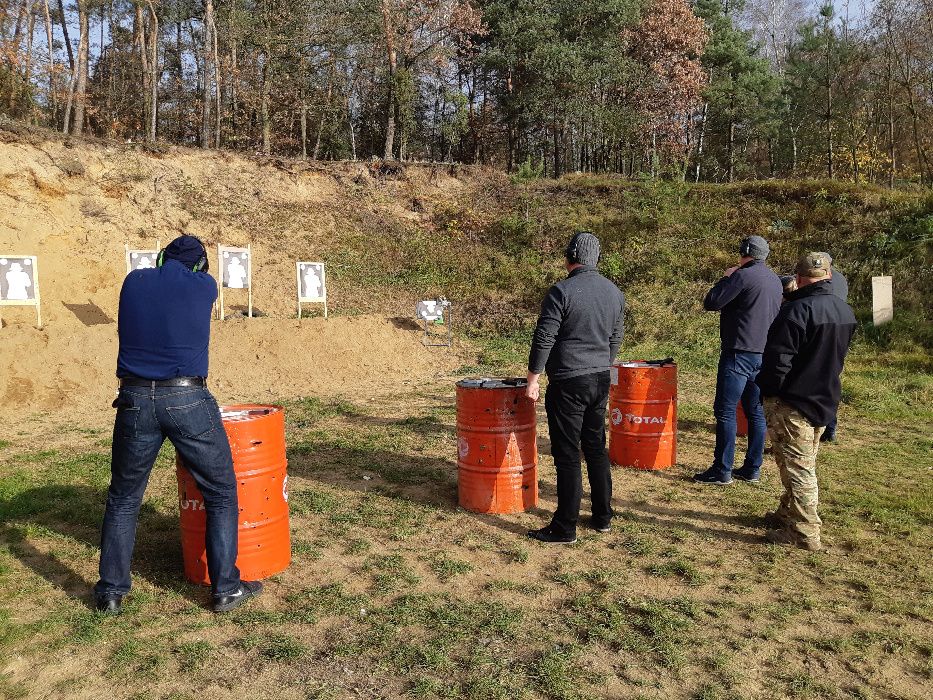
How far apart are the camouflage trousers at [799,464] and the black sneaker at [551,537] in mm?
1579

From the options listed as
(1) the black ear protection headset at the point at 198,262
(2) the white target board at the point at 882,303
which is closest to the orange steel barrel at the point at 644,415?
(1) the black ear protection headset at the point at 198,262

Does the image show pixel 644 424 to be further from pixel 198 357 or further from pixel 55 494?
pixel 55 494

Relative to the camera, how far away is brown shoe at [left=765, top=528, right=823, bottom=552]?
4688mm

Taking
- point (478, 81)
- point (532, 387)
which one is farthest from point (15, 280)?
point (478, 81)

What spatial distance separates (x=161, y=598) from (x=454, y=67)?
34056 millimetres

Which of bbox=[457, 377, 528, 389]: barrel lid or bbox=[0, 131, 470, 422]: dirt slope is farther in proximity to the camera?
bbox=[0, 131, 470, 422]: dirt slope

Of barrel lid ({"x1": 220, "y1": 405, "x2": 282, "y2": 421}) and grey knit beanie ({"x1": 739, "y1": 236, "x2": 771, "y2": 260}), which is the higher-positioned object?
grey knit beanie ({"x1": 739, "y1": 236, "x2": 771, "y2": 260})

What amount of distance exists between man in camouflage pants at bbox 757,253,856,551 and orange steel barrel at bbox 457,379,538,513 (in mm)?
1814

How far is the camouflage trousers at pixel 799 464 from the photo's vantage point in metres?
4.65

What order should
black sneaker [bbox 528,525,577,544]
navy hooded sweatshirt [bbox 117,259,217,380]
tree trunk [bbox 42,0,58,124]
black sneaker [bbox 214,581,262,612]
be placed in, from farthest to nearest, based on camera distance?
tree trunk [bbox 42,0,58,124]
black sneaker [bbox 528,525,577,544]
black sneaker [bbox 214,581,262,612]
navy hooded sweatshirt [bbox 117,259,217,380]

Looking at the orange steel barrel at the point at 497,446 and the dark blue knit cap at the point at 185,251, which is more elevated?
the dark blue knit cap at the point at 185,251

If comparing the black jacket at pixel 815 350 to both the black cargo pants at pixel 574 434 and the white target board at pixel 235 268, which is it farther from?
the white target board at pixel 235 268

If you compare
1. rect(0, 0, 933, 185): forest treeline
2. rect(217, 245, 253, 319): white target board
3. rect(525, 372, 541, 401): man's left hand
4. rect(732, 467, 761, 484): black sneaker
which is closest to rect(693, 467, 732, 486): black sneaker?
rect(732, 467, 761, 484): black sneaker

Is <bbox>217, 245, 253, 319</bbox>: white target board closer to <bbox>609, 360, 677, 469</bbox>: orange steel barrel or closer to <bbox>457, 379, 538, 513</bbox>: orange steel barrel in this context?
<bbox>609, 360, 677, 469</bbox>: orange steel barrel
